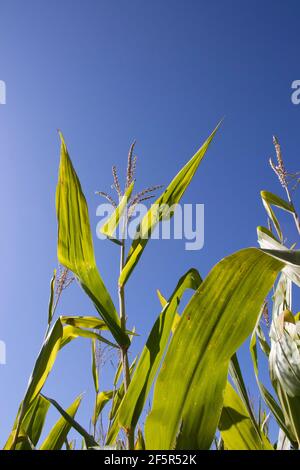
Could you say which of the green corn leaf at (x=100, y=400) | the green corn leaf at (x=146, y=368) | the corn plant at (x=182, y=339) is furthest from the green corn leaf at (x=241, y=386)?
the green corn leaf at (x=100, y=400)

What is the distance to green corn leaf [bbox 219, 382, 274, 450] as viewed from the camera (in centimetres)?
104

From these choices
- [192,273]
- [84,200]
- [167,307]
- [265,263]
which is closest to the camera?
[265,263]

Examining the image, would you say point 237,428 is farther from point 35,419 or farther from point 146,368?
point 35,419

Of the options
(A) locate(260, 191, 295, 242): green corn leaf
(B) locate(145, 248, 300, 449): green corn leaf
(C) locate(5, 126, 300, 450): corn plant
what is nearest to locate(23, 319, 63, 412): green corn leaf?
(C) locate(5, 126, 300, 450): corn plant

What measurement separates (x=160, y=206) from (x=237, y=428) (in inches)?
26.6

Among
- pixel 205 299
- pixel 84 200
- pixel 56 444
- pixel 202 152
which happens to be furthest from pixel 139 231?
pixel 56 444

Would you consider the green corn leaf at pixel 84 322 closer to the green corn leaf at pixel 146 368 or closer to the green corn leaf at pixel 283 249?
the green corn leaf at pixel 146 368

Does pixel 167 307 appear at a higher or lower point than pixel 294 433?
higher

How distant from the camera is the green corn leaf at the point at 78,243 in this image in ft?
3.50

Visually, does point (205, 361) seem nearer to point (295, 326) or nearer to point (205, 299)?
point (205, 299)

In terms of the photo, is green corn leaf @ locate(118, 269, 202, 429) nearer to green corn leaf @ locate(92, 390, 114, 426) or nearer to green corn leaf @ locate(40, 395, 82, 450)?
green corn leaf @ locate(40, 395, 82, 450)

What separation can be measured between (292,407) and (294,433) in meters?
0.10

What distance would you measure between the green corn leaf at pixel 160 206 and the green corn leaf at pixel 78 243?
0.37ft

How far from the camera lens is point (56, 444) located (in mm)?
1311
